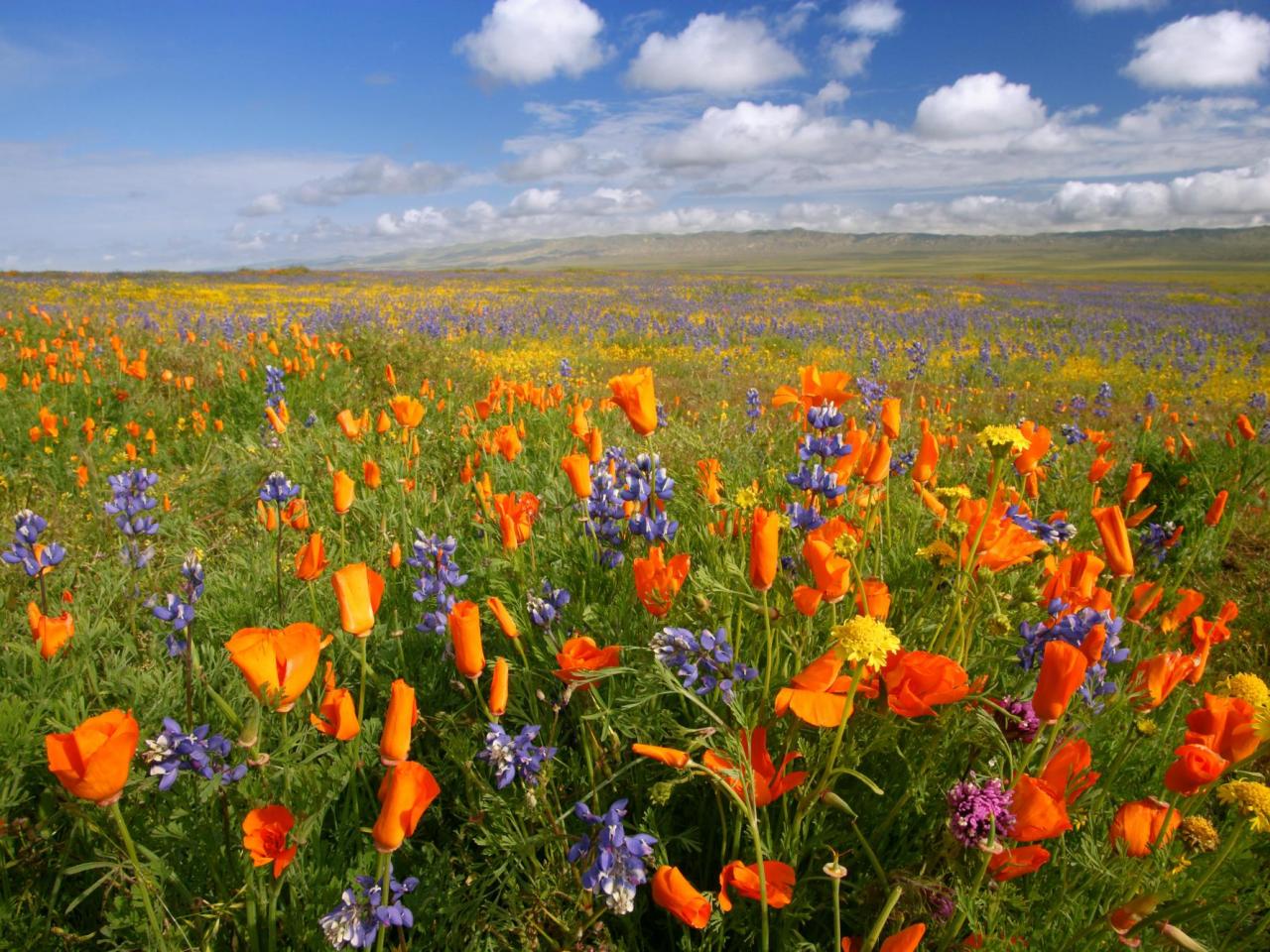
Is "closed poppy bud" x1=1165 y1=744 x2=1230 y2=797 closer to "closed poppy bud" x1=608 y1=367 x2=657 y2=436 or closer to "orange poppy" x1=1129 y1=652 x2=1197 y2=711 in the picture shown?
"orange poppy" x1=1129 y1=652 x2=1197 y2=711

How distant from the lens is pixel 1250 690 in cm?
120

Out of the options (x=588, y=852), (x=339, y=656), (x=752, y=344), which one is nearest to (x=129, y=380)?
(x=339, y=656)

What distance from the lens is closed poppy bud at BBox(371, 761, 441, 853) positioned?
0.88m

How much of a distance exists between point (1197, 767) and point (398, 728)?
1196mm

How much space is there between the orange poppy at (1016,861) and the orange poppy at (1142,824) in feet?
0.58

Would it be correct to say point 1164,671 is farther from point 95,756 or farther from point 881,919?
point 95,756

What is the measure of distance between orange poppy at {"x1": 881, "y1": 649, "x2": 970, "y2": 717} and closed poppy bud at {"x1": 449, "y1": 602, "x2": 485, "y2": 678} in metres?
0.72

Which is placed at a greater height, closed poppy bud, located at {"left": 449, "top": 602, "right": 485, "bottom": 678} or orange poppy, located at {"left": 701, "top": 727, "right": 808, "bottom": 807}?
closed poppy bud, located at {"left": 449, "top": 602, "right": 485, "bottom": 678}

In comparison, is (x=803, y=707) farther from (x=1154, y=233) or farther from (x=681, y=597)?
(x=1154, y=233)

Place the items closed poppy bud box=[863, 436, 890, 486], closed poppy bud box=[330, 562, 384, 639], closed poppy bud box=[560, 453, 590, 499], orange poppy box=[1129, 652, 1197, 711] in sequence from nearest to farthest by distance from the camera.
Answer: closed poppy bud box=[330, 562, 384, 639] → orange poppy box=[1129, 652, 1197, 711] → closed poppy bud box=[863, 436, 890, 486] → closed poppy bud box=[560, 453, 590, 499]

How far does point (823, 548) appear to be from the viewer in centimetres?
123

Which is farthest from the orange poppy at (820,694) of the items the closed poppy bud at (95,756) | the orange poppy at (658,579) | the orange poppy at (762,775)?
the closed poppy bud at (95,756)

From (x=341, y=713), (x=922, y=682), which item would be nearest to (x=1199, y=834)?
(x=922, y=682)

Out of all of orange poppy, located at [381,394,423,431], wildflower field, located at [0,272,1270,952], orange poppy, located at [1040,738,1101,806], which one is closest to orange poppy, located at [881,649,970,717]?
wildflower field, located at [0,272,1270,952]
